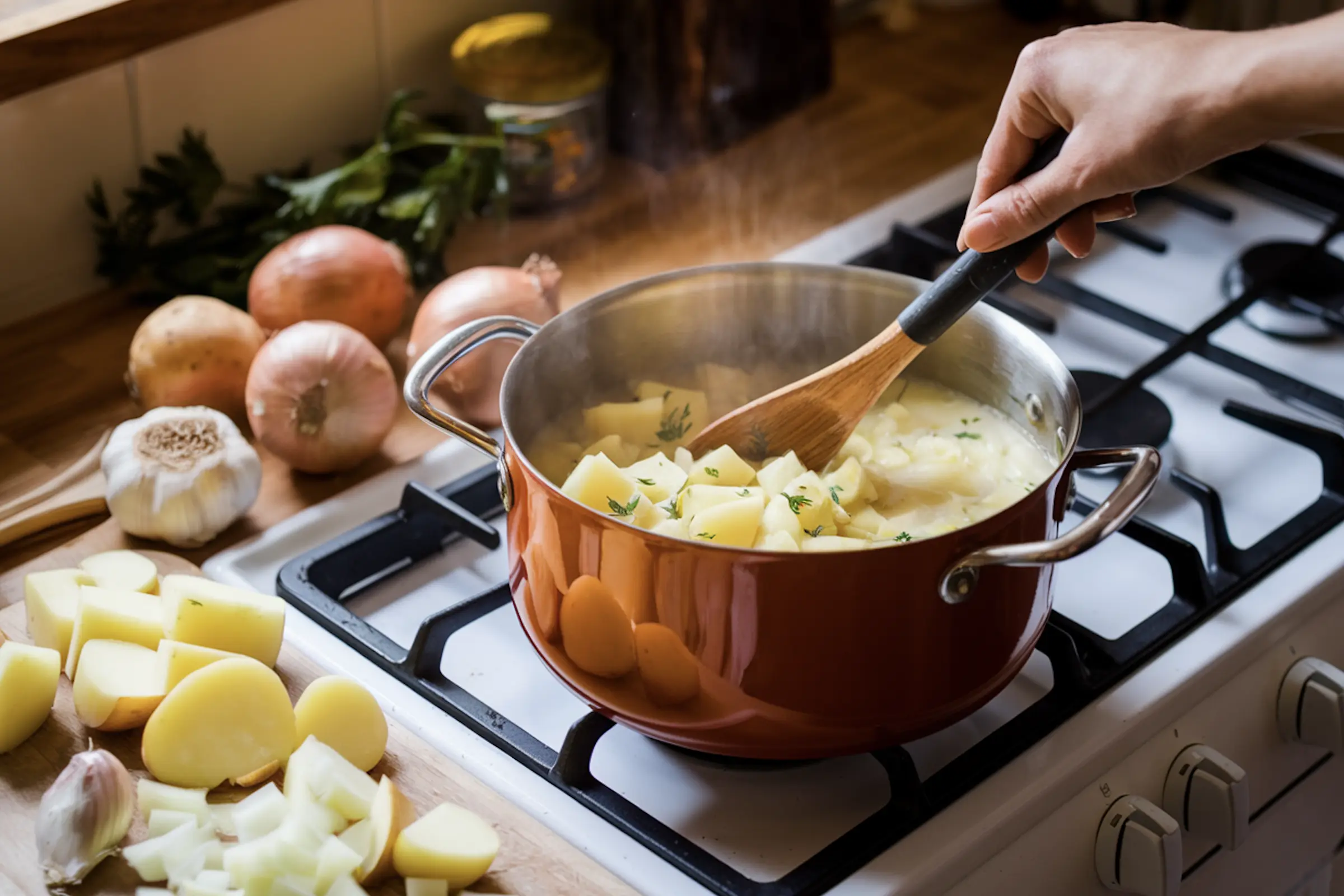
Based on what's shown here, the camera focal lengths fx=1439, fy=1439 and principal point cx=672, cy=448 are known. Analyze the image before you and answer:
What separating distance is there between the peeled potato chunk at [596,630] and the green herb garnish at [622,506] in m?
0.08

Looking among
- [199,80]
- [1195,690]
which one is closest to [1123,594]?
[1195,690]

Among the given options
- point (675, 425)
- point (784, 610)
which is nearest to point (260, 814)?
point (784, 610)

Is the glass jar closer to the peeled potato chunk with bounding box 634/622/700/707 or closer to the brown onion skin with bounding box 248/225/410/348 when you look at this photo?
the brown onion skin with bounding box 248/225/410/348

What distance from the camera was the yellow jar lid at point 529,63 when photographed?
→ 4.24ft

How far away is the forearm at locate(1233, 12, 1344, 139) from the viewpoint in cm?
70

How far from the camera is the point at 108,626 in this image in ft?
2.76

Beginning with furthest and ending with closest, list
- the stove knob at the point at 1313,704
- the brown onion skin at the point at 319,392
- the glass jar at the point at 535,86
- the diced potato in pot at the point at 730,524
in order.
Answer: the glass jar at the point at 535,86
the brown onion skin at the point at 319,392
the stove knob at the point at 1313,704
the diced potato in pot at the point at 730,524

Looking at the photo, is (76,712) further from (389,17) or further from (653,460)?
(389,17)

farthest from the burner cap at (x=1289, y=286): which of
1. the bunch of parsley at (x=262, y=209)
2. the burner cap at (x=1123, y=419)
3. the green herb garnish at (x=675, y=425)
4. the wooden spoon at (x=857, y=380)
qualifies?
the bunch of parsley at (x=262, y=209)

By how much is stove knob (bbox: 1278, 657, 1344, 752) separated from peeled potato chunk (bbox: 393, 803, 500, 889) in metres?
0.52

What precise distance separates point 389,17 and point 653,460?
2.15 feet

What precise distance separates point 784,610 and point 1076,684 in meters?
0.25

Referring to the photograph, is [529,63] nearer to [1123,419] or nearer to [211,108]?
[211,108]

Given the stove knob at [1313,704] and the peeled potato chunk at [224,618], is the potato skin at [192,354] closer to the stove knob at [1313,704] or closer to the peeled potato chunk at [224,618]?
the peeled potato chunk at [224,618]
